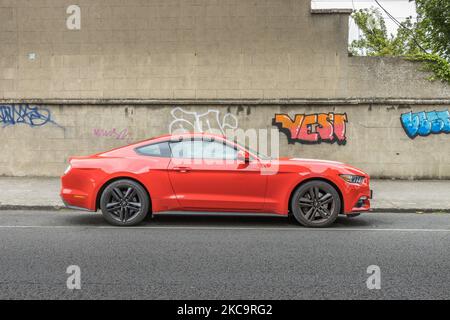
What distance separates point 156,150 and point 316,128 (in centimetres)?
712

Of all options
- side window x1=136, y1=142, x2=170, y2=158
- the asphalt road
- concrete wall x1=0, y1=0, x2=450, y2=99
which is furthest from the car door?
concrete wall x1=0, y1=0, x2=450, y2=99

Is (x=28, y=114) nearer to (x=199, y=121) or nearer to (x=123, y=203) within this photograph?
(x=199, y=121)

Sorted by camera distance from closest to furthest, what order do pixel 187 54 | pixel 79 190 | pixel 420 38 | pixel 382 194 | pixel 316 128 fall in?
1. pixel 79 190
2. pixel 382 194
3. pixel 316 128
4. pixel 187 54
5. pixel 420 38

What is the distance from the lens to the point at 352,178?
7469 mm

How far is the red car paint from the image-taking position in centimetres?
741

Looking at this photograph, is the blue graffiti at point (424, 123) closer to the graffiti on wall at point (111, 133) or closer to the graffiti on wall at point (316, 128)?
the graffiti on wall at point (316, 128)

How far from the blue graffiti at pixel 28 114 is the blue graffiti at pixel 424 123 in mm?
9948

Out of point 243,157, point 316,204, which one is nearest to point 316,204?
point 316,204

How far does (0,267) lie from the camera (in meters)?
5.20

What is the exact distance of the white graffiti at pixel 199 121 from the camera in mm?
14000

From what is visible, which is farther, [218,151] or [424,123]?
[424,123]

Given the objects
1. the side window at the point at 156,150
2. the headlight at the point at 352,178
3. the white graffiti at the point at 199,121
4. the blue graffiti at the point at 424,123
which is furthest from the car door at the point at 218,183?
the blue graffiti at the point at 424,123

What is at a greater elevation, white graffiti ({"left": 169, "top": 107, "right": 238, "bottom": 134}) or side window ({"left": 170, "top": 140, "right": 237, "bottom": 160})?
white graffiti ({"left": 169, "top": 107, "right": 238, "bottom": 134})

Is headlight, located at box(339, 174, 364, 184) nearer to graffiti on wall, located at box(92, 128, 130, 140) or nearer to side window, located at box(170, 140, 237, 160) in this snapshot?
side window, located at box(170, 140, 237, 160)
